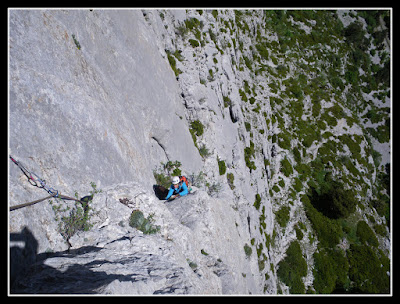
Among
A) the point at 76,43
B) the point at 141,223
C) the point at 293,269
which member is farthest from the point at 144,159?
the point at 293,269

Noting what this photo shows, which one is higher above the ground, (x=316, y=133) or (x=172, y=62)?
(x=172, y=62)

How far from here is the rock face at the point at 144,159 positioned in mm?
8305

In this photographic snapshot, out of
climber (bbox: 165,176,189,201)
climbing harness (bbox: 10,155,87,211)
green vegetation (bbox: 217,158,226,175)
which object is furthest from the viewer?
green vegetation (bbox: 217,158,226,175)

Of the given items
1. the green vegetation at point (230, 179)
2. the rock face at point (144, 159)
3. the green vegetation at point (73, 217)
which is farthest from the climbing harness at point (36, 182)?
the green vegetation at point (230, 179)

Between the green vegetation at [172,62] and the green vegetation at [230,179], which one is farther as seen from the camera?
the green vegetation at [230,179]

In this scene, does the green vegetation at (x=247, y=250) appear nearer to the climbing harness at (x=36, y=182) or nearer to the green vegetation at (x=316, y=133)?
the green vegetation at (x=316, y=133)

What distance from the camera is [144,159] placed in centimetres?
1455

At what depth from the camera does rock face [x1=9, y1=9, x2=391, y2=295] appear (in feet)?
27.2

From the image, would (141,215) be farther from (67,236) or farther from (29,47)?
(29,47)

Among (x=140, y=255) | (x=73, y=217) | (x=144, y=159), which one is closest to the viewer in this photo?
(x=73, y=217)

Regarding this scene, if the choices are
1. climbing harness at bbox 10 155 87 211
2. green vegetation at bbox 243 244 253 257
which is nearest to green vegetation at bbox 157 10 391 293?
green vegetation at bbox 243 244 253 257

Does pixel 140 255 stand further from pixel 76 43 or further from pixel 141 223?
pixel 76 43

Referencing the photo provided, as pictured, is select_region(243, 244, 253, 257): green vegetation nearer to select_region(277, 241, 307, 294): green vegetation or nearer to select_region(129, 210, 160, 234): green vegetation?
select_region(129, 210, 160, 234): green vegetation

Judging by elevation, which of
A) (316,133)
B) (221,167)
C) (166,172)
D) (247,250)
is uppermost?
(316,133)
